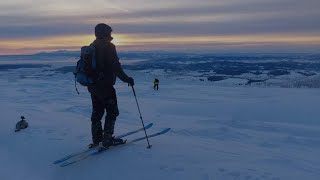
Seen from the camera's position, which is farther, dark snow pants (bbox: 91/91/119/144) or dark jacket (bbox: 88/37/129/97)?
dark snow pants (bbox: 91/91/119/144)

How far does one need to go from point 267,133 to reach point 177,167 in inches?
211

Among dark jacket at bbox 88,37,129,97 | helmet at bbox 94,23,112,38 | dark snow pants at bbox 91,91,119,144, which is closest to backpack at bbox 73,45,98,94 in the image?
dark jacket at bbox 88,37,129,97

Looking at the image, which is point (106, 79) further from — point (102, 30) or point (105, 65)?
point (102, 30)

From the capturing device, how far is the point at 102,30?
22.4 ft

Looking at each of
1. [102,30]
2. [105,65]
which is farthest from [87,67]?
[102,30]

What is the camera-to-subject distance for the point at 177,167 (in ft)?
19.6

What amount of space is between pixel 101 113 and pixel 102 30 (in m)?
1.37

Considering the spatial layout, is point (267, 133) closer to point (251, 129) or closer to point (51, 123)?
point (251, 129)

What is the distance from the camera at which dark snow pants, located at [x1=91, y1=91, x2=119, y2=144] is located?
7.14 m

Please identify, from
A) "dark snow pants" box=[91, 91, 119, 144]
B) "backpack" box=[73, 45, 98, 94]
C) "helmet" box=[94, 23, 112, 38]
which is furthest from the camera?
"dark snow pants" box=[91, 91, 119, 144]

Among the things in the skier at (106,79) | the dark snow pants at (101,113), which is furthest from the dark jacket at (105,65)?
the dark snow pants at (101,113)

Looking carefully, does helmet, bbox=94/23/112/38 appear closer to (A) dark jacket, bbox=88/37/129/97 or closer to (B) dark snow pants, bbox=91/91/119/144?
(A) dark jacket, bbox=88/37/129/97

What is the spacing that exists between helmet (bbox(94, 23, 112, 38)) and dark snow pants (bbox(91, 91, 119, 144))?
0.95 meters

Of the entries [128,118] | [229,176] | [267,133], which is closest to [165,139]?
[229,176]
